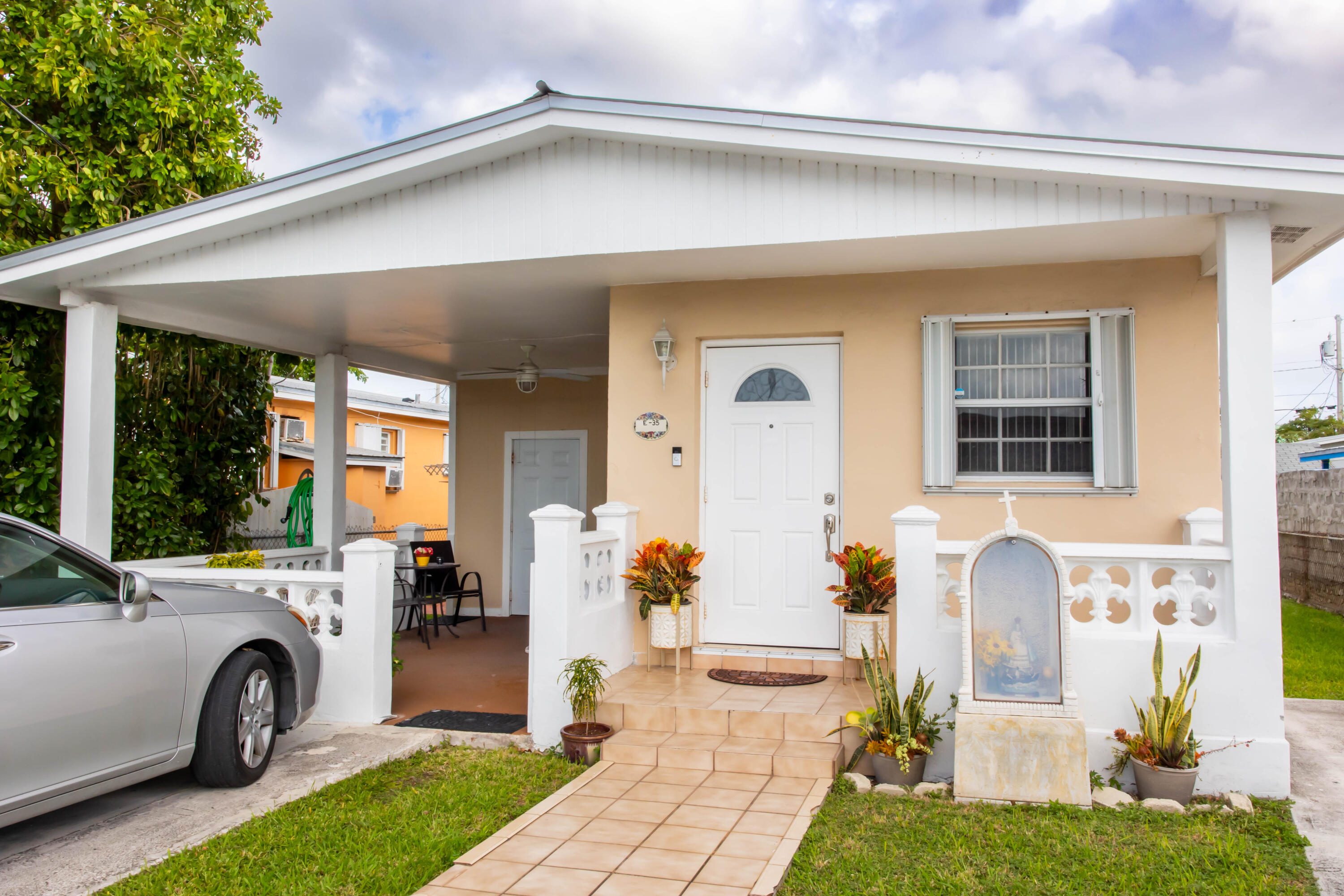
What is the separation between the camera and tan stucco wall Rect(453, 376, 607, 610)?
10391 millimetres

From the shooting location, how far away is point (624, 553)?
19.5 ft

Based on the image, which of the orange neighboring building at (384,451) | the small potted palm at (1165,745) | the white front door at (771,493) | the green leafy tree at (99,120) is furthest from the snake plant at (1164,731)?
the orange neighboring building at (384,451)

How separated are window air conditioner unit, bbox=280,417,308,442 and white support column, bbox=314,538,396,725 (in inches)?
514

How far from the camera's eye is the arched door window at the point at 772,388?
6.03 metres

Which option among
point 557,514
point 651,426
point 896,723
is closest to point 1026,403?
point 896,723

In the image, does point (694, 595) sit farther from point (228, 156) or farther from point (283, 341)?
point (228, 156)

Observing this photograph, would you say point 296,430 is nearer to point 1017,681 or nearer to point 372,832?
point 372,832

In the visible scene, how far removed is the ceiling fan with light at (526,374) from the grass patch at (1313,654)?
6.72 m

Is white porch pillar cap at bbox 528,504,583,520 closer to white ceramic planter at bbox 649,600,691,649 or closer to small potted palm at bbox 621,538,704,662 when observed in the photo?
small potted palm at bbox 621,538,704,662

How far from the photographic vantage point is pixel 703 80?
13922mm

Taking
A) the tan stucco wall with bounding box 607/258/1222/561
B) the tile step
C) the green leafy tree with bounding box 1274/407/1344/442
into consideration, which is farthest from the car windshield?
the green leafy tree with bounding box 1274/407/1344/442

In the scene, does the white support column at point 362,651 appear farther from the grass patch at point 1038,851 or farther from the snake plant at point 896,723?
the grass patch at point 1038,851

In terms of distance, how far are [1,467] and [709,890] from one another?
20.4ft

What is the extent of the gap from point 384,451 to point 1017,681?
57.2 feet
